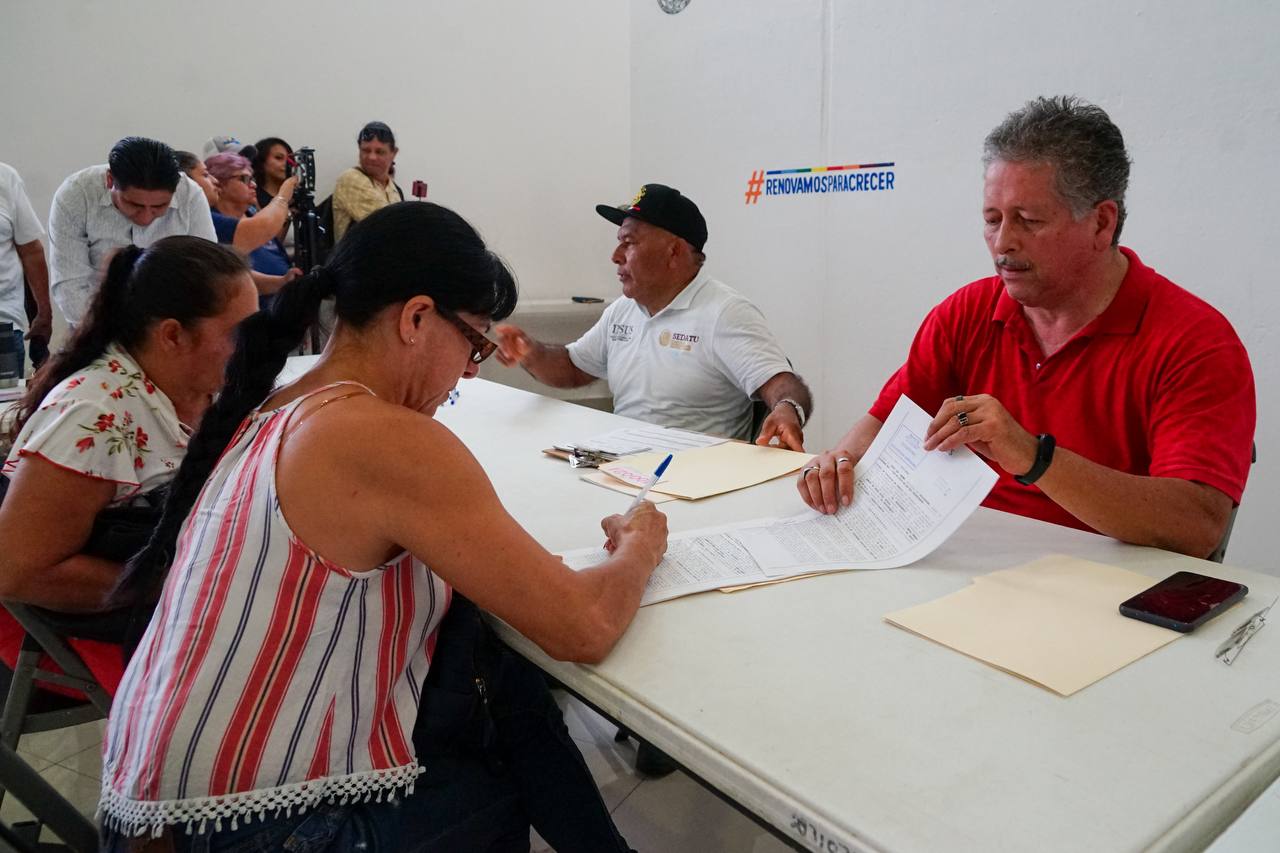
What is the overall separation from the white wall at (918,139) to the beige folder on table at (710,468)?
1798 mm

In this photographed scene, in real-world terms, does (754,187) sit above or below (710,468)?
above

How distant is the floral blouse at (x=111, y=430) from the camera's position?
122 centimetres

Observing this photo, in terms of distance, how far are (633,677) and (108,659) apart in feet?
3.14

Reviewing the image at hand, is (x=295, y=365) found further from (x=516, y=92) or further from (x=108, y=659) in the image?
(x=516, y=92)

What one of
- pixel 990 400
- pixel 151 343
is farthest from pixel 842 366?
pixel 151 343

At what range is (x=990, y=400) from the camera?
1167mm

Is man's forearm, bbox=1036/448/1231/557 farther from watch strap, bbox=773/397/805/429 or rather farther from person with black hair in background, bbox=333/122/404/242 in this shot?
person with black hair in background, bbox=333/122/404/242

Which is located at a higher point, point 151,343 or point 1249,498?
point 151,343

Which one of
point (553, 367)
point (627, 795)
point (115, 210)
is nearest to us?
point (627, 795)

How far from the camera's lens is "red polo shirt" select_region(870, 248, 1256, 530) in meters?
1.26

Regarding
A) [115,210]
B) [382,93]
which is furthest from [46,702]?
[382,93]

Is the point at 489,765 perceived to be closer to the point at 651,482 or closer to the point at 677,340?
the point at 651,482

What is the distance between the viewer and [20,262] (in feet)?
11.4

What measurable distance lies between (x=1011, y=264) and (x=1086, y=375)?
0.78 feet
